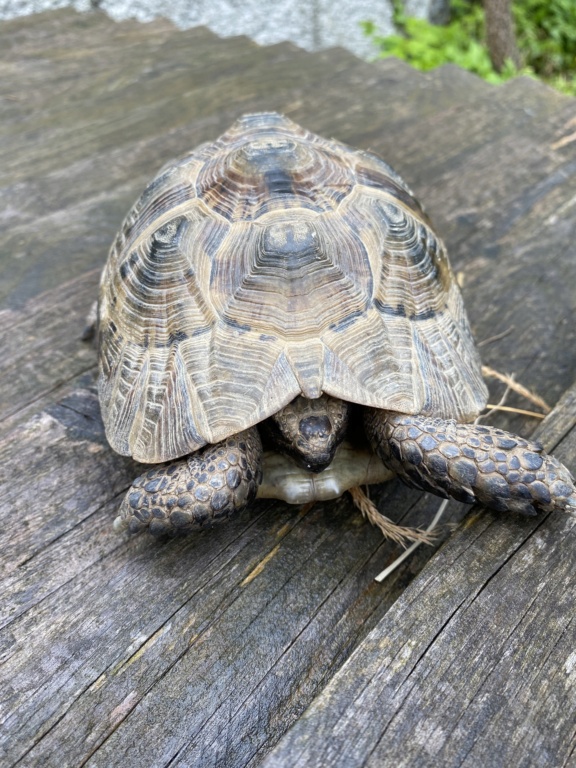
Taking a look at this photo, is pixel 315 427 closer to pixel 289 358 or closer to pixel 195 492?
pixel 289 358

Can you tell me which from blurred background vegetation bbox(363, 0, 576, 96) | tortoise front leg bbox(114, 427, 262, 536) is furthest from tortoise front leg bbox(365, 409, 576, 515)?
blurred background vegetation bbox(363, 0, 576, 96)

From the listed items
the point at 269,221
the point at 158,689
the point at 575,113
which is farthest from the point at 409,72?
the point at 158,689

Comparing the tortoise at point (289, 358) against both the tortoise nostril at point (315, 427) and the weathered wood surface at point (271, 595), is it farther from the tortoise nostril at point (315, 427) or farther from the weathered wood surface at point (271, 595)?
the weathered wood surface at point (271, 595)

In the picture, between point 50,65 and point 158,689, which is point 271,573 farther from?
point 50,65

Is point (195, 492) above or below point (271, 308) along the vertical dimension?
below

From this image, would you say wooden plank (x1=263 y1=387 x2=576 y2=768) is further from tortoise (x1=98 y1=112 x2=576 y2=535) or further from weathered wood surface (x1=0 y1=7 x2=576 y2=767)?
tortoise (x1=98 y1=112 x2=576 y2=535)

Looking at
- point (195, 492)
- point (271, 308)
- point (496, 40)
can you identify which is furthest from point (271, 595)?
point (496, 40)
